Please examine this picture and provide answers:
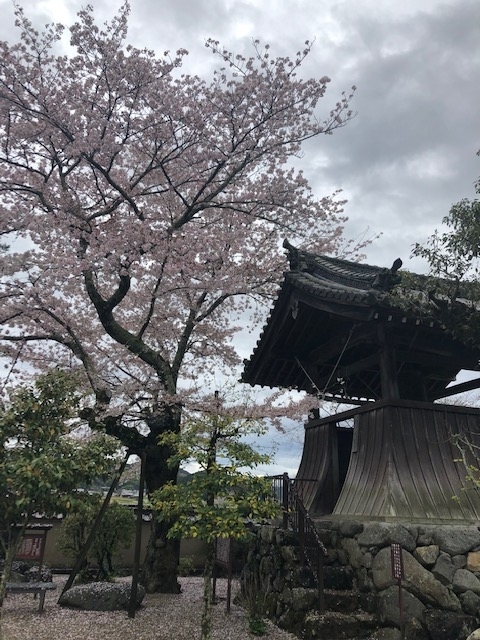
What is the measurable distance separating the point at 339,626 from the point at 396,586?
3.44 ft

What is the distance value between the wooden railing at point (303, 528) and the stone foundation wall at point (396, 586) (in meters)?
0.22

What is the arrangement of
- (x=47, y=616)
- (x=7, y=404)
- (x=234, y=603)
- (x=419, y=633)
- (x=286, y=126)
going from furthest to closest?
(x=286, y=126) < (x=234, y=603) < (x=47, y=616) < (x=7, y=404) < (x=419, y=633)

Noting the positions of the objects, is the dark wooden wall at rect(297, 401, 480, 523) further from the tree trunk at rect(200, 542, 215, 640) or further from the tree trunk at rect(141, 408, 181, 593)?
the tree trunk at rect(141, 408, 181, 593)

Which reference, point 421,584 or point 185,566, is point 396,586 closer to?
point 421,584

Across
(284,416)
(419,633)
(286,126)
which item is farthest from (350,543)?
(286,126)

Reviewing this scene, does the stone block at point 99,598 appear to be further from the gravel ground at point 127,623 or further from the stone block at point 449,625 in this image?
the stone block at point 449,625

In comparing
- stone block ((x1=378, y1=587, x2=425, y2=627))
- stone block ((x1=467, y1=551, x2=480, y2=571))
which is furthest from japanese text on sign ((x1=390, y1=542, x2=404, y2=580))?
stone block ((x1=467, y1=551, x2=480, y2=571))

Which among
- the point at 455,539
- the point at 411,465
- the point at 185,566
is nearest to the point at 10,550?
the point at 411,465

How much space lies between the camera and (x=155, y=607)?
31.8 feet

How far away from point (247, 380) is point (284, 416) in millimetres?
1965

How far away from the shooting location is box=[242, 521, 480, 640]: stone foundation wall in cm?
691

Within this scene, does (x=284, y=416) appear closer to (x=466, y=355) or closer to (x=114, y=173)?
(x=466, y=355)

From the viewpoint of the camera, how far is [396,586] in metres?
7.20

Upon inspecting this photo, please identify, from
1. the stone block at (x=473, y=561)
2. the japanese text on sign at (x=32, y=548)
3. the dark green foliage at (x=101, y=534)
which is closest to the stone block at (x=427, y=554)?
the stone block at (x=473, y=561)
